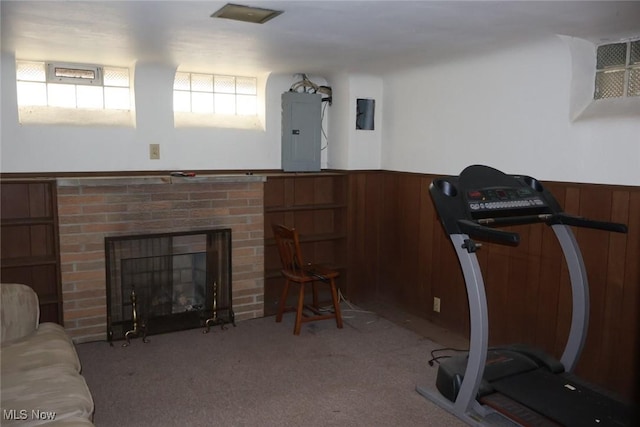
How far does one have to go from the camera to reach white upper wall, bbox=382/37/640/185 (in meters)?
3.01

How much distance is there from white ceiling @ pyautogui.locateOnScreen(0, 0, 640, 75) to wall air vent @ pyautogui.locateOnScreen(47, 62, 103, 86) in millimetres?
127

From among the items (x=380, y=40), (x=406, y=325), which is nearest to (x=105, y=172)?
(x=380, y=40)

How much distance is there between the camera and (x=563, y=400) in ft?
8.67

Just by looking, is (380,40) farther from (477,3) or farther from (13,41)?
(13,41)

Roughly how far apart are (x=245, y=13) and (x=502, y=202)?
1.65m

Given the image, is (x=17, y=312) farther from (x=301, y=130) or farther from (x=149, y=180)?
(x=301, y=130)

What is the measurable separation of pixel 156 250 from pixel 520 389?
8.94ft

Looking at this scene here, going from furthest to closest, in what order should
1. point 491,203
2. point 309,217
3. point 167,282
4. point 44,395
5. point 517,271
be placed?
point 309,217, point 167,282, point 517,271, point 491,203, point 44,395

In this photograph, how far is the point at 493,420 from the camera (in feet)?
9.15

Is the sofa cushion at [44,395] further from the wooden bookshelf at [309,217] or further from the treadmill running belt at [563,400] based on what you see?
the wooden bookshelf at [309,217]

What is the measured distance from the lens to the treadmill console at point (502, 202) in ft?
9.09

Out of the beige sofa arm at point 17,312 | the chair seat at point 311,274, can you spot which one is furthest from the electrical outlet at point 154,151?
the beige sofa arm at point 17,312

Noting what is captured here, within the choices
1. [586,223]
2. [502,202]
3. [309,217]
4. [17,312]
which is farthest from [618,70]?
[17,312]

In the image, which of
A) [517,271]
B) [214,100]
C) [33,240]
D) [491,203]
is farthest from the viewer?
[214,100]
